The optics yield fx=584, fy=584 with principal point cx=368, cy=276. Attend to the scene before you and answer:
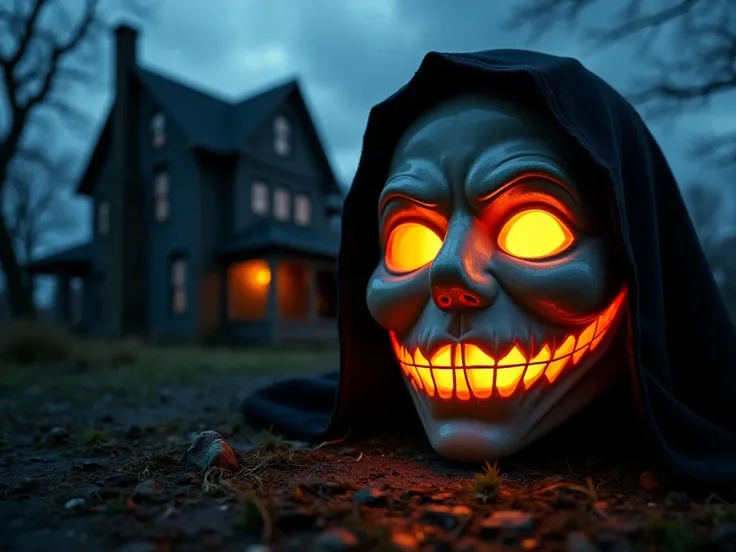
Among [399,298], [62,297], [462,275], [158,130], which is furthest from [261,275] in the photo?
[462,275]

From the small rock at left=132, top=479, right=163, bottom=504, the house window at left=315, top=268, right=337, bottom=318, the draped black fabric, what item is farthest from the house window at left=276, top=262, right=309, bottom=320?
the small rock at left=132, top=479, right=163, bottom=504

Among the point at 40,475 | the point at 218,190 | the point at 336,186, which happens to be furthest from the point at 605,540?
the point at 336,186

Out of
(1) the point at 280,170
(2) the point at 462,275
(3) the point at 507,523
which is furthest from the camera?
(1) the point at 280,170

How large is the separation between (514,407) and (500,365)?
0.64 feet

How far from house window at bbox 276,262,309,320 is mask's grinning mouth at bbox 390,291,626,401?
15.8 metres

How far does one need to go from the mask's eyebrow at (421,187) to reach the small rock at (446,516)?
1.25 meters

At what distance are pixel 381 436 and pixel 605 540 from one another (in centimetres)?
180

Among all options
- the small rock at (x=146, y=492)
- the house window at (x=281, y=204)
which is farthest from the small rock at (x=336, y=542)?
the house window at (x=281, y=204)

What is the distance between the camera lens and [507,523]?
1.68m

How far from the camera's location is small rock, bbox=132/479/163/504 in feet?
6.55

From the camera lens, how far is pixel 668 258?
2.87 meters

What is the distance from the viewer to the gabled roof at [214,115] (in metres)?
16.5

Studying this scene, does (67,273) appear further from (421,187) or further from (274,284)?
(421,187)

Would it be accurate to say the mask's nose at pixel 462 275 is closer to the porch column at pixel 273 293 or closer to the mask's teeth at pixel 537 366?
the mask's teeth at pixel 537 366
